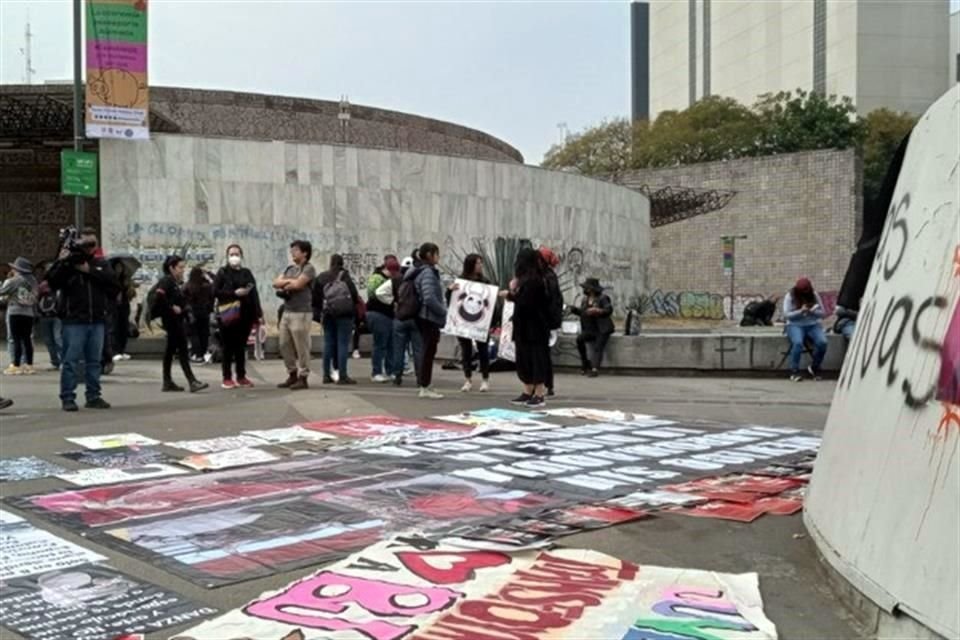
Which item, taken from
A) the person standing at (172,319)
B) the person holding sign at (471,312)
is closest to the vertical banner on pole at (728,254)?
the person holding sign at (471,312)

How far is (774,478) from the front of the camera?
6.54m

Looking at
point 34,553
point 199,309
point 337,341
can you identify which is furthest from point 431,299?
point 34,553

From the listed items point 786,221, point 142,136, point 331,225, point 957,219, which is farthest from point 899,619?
Answer: point 786,221

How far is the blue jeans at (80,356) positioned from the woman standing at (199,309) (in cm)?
407

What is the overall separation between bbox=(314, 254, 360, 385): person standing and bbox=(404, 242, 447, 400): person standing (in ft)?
5.07

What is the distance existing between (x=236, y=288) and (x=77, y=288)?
2.37m

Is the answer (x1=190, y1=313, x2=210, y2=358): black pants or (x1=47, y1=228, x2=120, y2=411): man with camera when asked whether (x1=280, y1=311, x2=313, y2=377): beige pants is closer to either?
(x1=47, y1=228, x2=120, y2=411): man with camera

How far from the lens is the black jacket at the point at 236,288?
11758 millimetres

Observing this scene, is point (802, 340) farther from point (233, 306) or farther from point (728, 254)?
point (728, 254)

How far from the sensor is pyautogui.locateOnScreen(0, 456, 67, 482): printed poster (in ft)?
21.3

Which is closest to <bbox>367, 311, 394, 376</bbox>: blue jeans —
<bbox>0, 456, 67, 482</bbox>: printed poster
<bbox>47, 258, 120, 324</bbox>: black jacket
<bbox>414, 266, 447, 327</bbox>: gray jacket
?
<bbox>414, 266, 447, 327</bbox>: gray jacket

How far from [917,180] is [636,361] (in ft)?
36.1

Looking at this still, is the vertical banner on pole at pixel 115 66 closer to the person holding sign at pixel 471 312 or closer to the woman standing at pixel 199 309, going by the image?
the woman standing at pixel 199 309

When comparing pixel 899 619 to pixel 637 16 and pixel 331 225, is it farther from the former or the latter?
pixel 637 16
